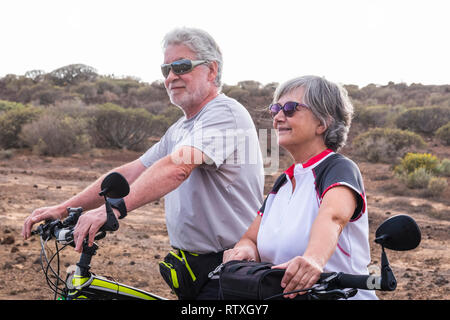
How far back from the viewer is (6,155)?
17.5 m

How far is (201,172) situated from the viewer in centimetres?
274

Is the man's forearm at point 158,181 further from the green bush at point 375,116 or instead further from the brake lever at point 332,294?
the green bush at point 375,116

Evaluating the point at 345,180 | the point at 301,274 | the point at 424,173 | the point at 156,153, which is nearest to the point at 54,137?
the point at 424,173

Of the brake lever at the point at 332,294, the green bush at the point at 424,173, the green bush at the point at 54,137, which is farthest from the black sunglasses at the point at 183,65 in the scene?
the green bush at the point at 54,137

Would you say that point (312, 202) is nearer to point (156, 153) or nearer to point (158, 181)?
point (158, 181)

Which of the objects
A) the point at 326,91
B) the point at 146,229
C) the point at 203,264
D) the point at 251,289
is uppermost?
the point at 326,91

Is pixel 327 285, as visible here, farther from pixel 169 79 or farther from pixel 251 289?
pixel 169 79

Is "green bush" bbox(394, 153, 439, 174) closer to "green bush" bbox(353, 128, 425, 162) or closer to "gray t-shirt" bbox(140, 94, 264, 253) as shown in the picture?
"green bush" bbox(353, 128, 425, 162)

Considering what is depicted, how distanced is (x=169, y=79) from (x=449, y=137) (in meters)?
22.4

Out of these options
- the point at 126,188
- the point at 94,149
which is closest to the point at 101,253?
the point at 126,188

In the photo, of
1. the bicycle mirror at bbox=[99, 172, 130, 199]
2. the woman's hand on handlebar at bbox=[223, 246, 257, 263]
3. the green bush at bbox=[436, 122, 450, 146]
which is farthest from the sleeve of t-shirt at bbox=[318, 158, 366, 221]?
the green bush at bbox=[436, 122, 450, 146]

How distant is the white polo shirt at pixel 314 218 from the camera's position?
2.03 m

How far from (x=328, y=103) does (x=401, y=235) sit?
766 millimetres

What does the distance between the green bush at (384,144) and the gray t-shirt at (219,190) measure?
684 inches
